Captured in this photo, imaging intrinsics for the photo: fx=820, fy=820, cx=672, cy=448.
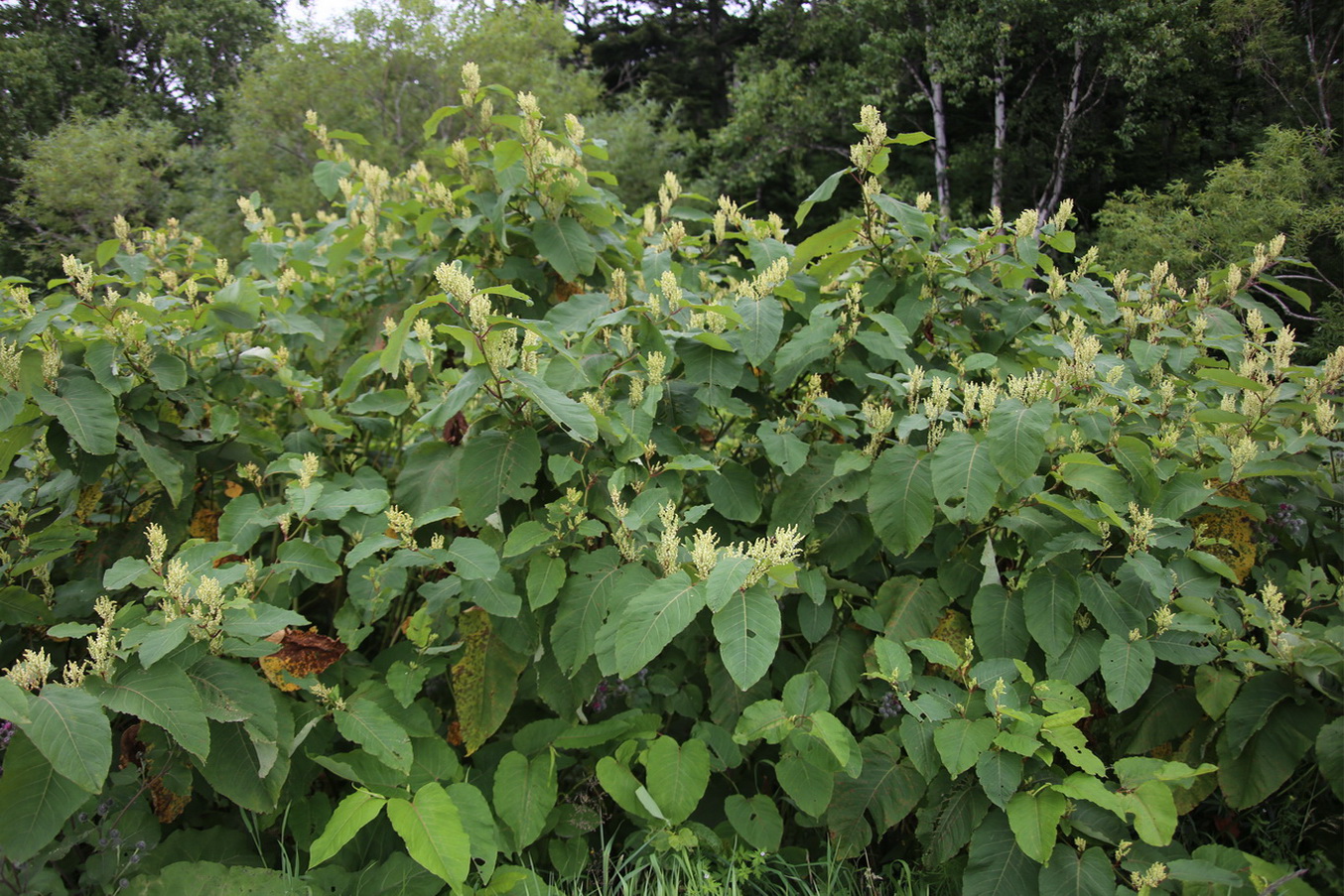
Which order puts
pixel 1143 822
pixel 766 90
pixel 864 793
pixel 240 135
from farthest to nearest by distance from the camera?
pixel 766 90
pixel 240 135
pixel 864 793
pixel 1143 822

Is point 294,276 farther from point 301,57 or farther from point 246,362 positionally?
point 301,57

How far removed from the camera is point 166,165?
1748 centimetres

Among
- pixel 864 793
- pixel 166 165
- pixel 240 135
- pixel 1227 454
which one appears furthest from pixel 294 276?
pixel 166 165

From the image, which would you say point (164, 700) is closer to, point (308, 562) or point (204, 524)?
point (308, 562)

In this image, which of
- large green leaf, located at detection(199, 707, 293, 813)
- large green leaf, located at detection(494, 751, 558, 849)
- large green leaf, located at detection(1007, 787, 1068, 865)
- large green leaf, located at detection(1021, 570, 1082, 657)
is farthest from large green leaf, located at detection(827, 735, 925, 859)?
large green leaf, located at detection(199, 707, 293, 813)

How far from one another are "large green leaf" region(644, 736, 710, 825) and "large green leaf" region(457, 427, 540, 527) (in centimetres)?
67

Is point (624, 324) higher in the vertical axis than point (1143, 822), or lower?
higher

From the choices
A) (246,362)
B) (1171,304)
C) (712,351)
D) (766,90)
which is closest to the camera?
(712,351)

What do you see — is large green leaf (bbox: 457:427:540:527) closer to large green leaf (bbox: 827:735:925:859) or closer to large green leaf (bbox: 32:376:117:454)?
large green leaf (bbox: 32:376:117:454)

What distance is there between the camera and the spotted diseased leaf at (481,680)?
1.95 metres

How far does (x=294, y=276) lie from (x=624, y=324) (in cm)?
127

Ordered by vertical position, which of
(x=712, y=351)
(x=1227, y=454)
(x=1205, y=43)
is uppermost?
(x=1205, y=43)

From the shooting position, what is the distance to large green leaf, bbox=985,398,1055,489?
169cm

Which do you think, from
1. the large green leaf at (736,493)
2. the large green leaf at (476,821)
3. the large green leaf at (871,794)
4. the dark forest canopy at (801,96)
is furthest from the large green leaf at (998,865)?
the dark forest canopy at (801,96)
